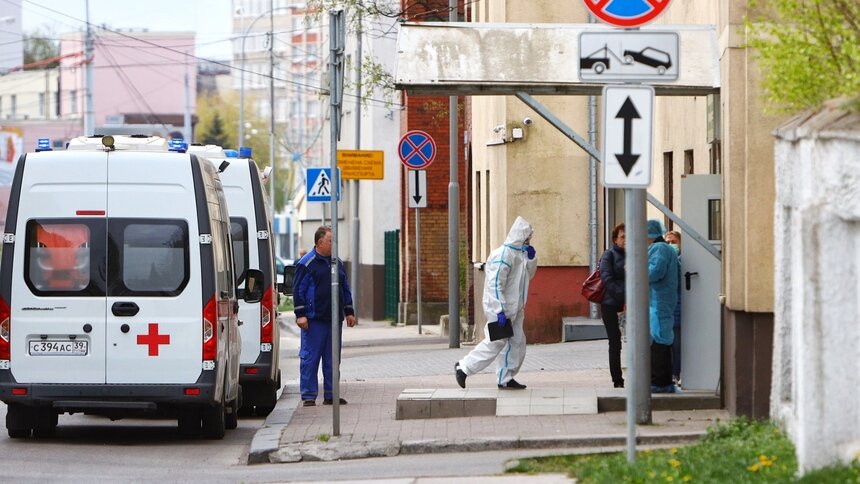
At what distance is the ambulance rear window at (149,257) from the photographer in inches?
525

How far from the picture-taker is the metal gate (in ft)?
124

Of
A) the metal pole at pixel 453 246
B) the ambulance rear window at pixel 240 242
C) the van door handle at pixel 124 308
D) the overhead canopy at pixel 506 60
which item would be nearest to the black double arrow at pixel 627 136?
the overhead canopy at pixel 506 60

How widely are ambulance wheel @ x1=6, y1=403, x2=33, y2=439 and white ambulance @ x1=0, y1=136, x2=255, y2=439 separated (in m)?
0.61

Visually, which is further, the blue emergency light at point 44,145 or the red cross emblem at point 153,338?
the blue emergency light at point 44,145

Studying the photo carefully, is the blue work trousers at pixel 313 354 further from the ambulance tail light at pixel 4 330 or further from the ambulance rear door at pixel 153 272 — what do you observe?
the ambulance tail light at pixel 4 330

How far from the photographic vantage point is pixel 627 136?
10023 millimetres

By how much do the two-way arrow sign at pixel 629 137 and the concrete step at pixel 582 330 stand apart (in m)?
13.4

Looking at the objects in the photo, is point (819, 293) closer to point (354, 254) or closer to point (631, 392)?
point (631, 392)

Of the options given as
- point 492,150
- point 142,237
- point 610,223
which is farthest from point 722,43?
point 492,150

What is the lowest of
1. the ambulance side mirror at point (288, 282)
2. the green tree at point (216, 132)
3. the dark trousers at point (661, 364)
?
the dark trousers at point (661, 364)

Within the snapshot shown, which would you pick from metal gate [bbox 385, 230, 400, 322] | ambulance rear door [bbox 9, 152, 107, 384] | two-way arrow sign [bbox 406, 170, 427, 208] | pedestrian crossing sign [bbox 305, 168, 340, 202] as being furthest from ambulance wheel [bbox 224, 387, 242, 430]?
metal gate [bbox 385, 230, 400, 322]

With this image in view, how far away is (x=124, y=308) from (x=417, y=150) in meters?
13.6

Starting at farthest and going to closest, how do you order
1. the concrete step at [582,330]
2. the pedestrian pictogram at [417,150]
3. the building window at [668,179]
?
the pedestrian pictogram at [417,150] → the concrete step at [582,330] → the building window at [668,179]

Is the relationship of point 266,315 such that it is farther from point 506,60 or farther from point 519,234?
point 506,60
